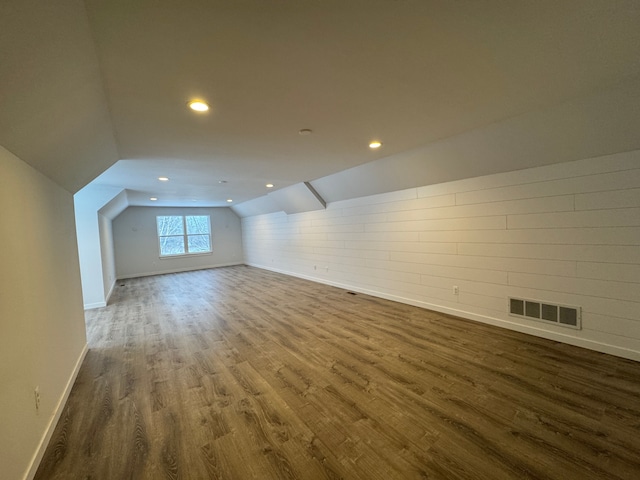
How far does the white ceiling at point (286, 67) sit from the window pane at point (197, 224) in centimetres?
765

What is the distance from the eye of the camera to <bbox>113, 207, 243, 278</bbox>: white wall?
8781 mm

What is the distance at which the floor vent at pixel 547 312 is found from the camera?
2809 millimetres

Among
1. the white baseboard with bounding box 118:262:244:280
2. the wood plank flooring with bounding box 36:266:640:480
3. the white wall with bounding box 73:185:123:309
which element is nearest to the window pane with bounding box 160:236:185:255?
the white baseboard with bounding box 118:262:244:280

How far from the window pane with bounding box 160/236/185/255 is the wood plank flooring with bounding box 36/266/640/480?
639 centimetres

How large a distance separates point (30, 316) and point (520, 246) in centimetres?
468

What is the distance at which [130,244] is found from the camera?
8.88 meters

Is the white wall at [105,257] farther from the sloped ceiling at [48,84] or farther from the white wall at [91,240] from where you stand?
the sloped ceiling at [48,84]

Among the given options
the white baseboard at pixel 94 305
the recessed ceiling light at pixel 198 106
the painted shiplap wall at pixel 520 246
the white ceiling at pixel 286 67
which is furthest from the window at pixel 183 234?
the recessed ceiling light at pixel 198 106

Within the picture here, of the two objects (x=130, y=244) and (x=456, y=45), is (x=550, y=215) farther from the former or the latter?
(x=130, y=244)

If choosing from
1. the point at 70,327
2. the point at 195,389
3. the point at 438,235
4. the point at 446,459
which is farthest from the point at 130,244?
the point at 446,459

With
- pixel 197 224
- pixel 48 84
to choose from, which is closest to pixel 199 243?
pixel 197 224

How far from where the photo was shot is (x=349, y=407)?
2.01 metres

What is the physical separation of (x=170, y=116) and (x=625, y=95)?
3.68 m

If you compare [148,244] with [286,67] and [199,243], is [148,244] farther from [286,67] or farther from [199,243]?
[286,67]
